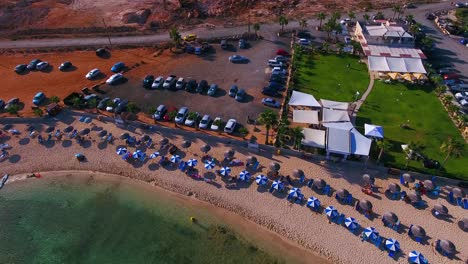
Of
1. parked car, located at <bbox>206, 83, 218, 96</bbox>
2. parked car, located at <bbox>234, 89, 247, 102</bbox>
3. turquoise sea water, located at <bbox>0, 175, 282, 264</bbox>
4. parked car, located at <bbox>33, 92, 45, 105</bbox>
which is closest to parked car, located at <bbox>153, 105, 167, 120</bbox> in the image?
parked car, located at <bbox>206, 83, 218, 96</bbox>

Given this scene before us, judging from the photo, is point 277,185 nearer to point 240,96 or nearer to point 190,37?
point 240,96

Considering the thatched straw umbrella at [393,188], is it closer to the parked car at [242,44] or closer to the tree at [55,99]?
the parked car at [242,44]

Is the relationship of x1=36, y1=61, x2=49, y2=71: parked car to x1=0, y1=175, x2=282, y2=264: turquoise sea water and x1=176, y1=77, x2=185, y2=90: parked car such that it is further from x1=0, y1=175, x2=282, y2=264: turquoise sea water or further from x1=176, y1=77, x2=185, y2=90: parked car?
x1=0, y1=175, x2=282, y2=264: turquoise sea water

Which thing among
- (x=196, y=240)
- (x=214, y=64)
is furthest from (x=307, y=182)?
(x=214, y=64)

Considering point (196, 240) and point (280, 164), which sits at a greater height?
point (280, 164)

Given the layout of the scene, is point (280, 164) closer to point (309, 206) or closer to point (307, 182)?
point (307, 182)
